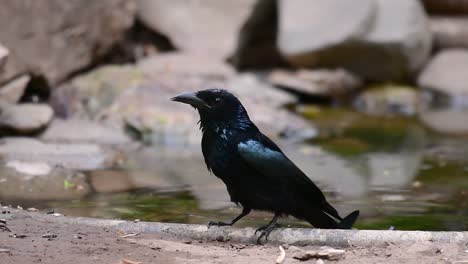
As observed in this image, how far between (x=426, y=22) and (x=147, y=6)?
3.96 metres

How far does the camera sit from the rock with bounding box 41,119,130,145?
8531 millimetres

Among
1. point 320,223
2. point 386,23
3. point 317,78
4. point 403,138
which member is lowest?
point 320,223

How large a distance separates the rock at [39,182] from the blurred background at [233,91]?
0.02 m

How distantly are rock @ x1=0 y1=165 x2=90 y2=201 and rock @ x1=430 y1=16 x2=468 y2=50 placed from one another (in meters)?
7.63

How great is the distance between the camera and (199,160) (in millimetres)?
8086

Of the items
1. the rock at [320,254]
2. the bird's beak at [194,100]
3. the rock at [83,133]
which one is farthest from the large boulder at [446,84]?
the rock at [320,254]

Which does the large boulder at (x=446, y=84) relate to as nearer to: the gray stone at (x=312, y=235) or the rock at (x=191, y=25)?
the rock at (x=191, y=25)

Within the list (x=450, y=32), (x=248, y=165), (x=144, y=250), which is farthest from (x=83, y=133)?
(x=450, y=32)

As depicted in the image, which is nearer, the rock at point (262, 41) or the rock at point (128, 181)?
the rock at point (128, 181)

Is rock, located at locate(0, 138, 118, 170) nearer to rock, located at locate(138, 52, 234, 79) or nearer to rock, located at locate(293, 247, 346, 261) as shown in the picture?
rock, located at locate(138, 52, 234, 79)

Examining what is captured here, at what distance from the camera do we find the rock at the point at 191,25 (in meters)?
11.6

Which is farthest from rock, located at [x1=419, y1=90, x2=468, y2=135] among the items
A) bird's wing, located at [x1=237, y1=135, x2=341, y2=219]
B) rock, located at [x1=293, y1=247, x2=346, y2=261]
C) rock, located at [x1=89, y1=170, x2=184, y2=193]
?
rock, located at [x1=293, y1=247, x2=346, y2=261]

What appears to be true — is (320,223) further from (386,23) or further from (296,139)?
(386,23)

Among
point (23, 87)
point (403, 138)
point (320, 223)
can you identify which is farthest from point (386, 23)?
point (320, 223)
